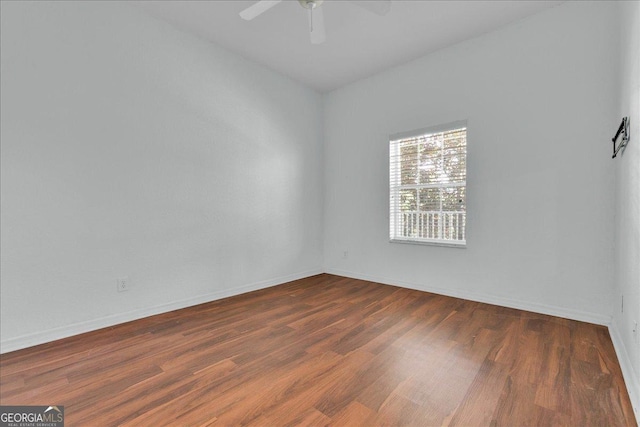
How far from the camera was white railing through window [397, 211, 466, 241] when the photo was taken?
3387 millimetres

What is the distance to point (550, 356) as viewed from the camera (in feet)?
6.53

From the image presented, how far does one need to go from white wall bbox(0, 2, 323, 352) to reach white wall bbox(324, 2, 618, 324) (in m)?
1.88

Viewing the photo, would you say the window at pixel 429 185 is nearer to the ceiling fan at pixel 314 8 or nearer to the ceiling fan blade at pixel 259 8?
the ceiling fan at pixel 314 8

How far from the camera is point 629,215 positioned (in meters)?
1.84

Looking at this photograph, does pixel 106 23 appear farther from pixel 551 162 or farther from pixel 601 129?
pixel 601 129

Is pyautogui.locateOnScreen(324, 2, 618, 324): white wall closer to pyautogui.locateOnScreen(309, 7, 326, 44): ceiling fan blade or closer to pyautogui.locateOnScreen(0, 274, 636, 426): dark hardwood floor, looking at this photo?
pyautogui.locateOnScreen(0, 274, 636, 426): dark hardwood floor

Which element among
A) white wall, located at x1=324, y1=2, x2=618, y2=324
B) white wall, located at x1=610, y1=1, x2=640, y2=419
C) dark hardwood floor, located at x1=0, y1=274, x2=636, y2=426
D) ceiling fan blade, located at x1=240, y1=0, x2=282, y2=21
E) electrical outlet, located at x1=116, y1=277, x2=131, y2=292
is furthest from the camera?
electrical outlet, located at x1=116, y1=277, x2=131, y2=292

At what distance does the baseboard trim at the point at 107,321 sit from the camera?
7.16 feet

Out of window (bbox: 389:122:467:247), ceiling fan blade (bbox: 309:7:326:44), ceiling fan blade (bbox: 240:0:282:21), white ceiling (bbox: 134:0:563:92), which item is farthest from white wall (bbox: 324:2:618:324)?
ceiling fan blade (bbox: 240:0:282:21)

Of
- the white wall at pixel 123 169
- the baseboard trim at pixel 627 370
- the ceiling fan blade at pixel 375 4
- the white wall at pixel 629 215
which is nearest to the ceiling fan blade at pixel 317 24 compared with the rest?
the ceiling fan blade at pixel 375 4

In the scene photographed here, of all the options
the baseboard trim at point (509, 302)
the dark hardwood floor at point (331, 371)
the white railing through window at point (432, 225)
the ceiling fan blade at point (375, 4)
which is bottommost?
the dark hardwood floor at point (331, 371)

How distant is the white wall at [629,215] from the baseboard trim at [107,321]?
10.9 feet

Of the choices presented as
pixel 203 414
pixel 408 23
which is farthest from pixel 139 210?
pixel 408 23

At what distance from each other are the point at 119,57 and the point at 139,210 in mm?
1396
